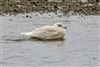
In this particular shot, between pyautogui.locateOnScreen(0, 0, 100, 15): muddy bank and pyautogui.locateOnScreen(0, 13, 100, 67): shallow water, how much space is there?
359 centimetres

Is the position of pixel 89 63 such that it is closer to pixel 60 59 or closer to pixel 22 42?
pixel 60 59

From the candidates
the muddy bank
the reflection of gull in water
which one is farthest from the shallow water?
the muddy bank

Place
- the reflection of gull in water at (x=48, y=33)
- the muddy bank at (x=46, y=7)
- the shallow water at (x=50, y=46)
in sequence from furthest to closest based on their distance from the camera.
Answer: the muddy bank at (x=46, y=7), the reflection of gull in water at (x=48, y=33), the shallow water at (x=50, y=46)

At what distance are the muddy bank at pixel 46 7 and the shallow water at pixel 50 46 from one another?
3588 millimetres

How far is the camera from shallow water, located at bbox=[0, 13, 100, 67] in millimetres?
13195

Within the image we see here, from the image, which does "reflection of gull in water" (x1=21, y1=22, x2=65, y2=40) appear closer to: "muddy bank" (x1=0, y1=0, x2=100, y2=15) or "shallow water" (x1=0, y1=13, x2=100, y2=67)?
"shallow water" (x1=0, y1=13, x2=100, y2=67)

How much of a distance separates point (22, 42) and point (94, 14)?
9.74 metres

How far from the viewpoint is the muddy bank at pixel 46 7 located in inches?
1044

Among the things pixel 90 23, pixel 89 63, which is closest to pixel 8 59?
pixel 89 63

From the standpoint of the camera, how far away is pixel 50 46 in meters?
15.8

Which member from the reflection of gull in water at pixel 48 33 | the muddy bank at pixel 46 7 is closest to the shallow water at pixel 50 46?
the reflection of gull in water at pixel 48 33

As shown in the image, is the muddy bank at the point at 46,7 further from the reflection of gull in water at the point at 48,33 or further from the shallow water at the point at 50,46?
the reflection of gull in water at the point at 48,33

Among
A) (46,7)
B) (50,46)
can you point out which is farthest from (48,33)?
(46,7)

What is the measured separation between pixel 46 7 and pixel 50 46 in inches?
481
